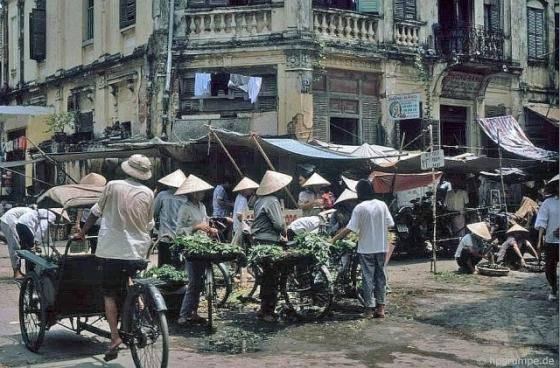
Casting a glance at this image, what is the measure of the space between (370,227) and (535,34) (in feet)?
50.3

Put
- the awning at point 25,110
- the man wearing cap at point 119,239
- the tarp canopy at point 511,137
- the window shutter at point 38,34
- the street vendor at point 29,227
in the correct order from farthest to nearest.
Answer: the window shutter at point 38,34
the awning at point 25,110
the tarp canopy at point 511,137
the street vendor at point 29,227
the man wearing cap at point 119,239

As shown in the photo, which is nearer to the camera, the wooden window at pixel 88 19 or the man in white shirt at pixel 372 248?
the man in white shirt at pixel 372 248

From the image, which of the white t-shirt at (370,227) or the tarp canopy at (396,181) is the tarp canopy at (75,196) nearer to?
the white t-shirt at (370,227)

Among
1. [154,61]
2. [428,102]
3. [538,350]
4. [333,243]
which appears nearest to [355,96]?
[428,102]

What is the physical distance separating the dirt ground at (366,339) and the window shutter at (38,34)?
14.7m

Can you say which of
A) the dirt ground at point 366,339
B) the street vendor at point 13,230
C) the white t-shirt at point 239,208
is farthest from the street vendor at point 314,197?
the street vendor at point 13,230

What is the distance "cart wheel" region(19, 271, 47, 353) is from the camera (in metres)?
Answer: 6.18

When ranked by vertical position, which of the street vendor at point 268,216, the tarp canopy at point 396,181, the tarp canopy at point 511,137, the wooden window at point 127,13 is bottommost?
the street vendor at point 268,216

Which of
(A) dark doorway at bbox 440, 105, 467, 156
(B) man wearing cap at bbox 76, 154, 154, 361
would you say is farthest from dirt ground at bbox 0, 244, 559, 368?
(A) dark doorway at bbox 440, 105, 467, 156

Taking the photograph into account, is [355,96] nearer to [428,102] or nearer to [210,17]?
[428,102]

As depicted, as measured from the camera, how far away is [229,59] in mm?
16000

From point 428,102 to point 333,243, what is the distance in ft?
34.5

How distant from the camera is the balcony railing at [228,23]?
1588 centimetres

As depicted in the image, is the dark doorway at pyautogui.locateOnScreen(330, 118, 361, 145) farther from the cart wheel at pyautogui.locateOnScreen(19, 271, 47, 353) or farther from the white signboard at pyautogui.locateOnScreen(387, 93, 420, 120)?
the cart wheel at pyautogui.locateOnScreen(19, 271, 47, 353)
